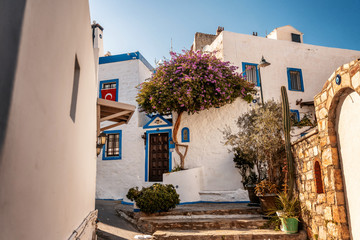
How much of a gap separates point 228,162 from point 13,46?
37.4ft

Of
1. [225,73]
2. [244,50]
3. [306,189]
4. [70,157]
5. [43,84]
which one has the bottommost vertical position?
[306,189]

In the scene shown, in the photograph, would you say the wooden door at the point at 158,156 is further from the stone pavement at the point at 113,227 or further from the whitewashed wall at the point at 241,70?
the stone pavement at the point at 113,227

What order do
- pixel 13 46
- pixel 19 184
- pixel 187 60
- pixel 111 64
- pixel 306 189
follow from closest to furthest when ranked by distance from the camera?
pixel 13 46
pixel 19 184
pixel 306 189
pixel 187 60
pixel 111 64

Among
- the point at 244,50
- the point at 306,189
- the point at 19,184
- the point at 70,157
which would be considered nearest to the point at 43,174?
the point at 19,184

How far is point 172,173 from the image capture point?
11859mm

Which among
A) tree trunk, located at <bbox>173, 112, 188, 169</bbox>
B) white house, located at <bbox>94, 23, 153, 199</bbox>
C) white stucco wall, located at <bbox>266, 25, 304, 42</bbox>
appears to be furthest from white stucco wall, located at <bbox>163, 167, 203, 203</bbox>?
white stucco wall, located at <bbox>266, 25, 304, 42</bbox>

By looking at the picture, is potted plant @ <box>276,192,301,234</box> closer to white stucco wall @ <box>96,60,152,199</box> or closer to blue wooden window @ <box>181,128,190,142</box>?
blue wooden window @ <box>181,128,190,142</box>

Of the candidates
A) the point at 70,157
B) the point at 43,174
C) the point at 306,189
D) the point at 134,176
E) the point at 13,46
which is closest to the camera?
the point at 13,46

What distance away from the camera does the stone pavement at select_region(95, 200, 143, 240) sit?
8062 mm

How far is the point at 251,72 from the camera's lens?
14.8m

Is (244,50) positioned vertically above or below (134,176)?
above

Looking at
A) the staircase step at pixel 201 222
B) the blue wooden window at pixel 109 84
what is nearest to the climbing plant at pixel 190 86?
the blue wooden window at pixel 109 84

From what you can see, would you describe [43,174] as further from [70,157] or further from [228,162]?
[228,162]

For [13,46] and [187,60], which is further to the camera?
[187,60]
